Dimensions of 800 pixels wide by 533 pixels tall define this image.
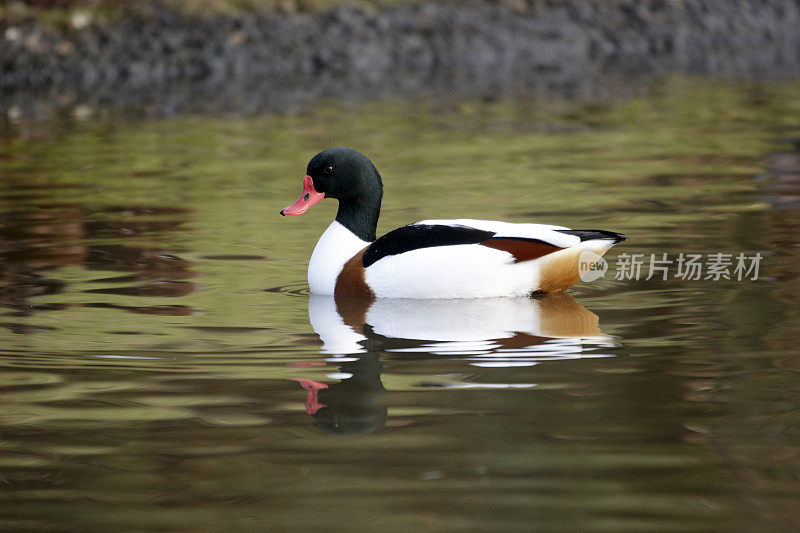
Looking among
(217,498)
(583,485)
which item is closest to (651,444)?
(583,485)

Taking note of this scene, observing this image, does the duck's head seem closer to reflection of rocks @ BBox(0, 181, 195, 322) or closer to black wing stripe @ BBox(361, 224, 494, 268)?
black wing stripe @ BBox(361, 224, 494, 268)

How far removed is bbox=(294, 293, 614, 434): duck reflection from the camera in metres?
5.25

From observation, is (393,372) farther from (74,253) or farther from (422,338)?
(74,253)

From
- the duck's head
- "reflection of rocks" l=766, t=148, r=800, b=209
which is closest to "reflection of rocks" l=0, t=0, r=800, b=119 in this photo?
"reflection of rocks" l=766, t=148, r=800, b=209

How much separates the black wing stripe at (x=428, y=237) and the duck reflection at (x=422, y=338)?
1.14ft

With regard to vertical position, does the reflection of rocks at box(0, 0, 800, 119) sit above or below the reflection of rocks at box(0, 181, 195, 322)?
above

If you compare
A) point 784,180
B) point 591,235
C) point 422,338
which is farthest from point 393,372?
point 784,180

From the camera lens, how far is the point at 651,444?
14.8 ft

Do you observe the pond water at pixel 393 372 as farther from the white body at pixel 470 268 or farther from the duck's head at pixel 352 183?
the duck's head at pixel 352 183

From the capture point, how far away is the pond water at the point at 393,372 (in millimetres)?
4070

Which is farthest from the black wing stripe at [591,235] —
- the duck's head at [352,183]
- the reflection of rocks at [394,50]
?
the reflection of rocks at [394,50]

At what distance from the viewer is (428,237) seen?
707 cm

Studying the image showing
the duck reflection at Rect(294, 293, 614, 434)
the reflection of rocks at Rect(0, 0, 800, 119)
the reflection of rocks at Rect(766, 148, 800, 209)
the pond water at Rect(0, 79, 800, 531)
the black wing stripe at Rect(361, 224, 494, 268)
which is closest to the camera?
the pond water at Rect(0, 79, 800, 531)

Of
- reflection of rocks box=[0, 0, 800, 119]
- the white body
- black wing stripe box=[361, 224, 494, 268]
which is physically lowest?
the white body
